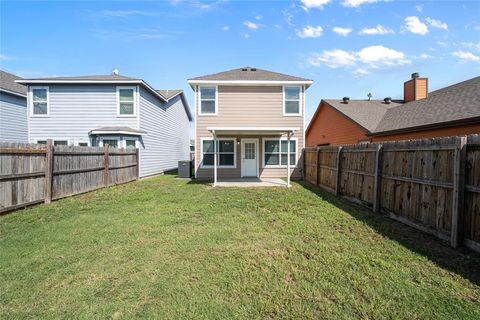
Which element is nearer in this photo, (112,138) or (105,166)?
(105,166)

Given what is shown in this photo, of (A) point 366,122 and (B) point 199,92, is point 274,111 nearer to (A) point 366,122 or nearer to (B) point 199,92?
(B) point 199,92

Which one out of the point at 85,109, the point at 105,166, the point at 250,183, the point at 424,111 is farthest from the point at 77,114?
the point at 424,111

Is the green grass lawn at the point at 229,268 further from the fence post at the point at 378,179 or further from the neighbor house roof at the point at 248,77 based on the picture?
the neighbor house roof at the point at 248,77

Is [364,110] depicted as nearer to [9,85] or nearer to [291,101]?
[291,101]

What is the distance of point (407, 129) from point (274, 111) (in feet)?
20.8

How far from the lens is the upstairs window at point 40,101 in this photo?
1434 centimetres

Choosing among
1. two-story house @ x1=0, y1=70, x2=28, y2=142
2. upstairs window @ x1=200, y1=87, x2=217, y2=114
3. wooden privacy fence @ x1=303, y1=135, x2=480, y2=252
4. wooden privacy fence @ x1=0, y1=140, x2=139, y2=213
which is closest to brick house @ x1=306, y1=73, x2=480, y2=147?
wooden privacy fence @ x1=303, y1=135, x2=480, y2=252

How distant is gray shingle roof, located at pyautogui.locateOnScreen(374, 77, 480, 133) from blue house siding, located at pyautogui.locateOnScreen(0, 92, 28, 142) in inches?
868

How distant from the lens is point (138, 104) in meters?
14.2

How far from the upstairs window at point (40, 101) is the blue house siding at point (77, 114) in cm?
27

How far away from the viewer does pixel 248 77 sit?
1420 centimetres

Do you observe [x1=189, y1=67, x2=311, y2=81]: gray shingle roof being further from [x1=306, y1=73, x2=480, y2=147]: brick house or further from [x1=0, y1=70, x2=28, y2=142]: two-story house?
[x1=0, y1=70, x2=28, y2=142]: two-story house

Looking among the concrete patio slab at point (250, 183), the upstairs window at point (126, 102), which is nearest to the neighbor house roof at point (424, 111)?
the concrete patio slab at point (250, 183)

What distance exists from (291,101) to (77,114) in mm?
12024
